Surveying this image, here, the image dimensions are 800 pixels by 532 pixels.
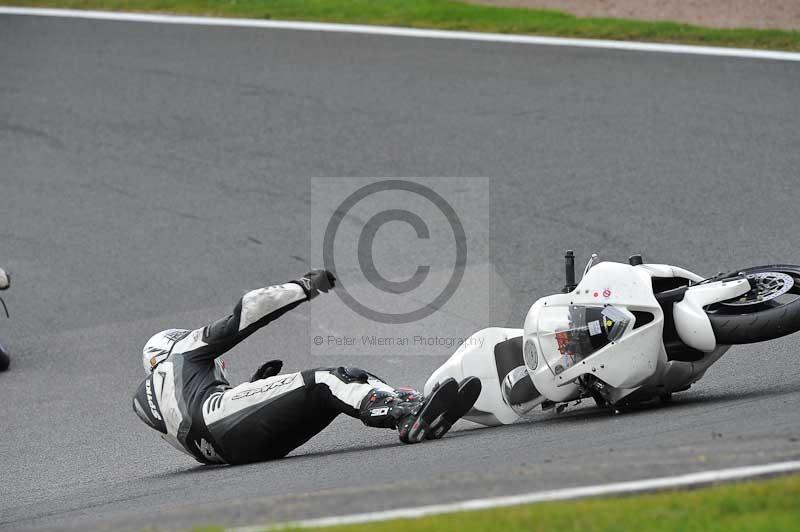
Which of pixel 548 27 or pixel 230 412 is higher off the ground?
pixel 548 27

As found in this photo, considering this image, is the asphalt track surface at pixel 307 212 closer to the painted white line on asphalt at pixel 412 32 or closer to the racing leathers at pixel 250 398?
the racing leathers at pixel 250 398

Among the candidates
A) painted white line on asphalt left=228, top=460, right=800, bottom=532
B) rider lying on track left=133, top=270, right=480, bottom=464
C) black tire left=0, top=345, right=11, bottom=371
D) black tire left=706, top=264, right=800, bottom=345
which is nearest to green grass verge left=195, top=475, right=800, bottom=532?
painted white line on asphalt left=228, top=460, right=800, bottom=532

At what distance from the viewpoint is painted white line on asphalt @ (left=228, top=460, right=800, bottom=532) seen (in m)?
4.38

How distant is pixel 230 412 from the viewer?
6.66 m

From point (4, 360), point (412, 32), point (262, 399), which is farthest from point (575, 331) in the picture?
point (412, 32)

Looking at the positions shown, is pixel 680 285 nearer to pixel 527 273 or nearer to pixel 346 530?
pixel 346 530

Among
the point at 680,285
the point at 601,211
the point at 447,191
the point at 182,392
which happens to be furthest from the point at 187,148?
the point at 680,285

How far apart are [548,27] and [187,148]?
5272mm

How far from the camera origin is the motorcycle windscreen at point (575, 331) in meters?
6.14

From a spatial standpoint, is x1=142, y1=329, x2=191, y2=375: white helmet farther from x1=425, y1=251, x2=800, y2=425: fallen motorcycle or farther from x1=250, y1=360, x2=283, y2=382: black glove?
x1=425, y1=251, x2=800, y2=425: fallen motorcycle

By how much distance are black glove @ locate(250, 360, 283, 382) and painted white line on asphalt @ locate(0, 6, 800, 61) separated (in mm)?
9123

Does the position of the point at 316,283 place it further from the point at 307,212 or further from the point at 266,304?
the point at 307,212

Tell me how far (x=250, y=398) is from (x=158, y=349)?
2.65ft

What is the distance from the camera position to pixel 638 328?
6.14 metres
